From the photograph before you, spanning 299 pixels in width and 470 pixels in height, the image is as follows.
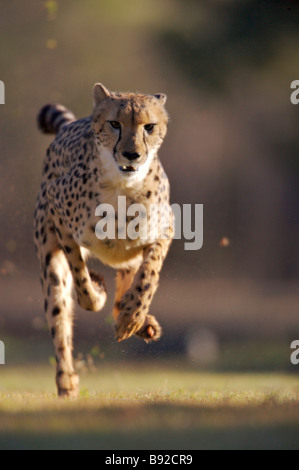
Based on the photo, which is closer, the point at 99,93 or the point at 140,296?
the point at 140,296

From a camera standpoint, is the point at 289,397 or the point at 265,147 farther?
the point at 265,147

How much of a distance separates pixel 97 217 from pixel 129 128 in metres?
0.36

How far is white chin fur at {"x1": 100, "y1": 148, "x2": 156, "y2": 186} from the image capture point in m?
3.48

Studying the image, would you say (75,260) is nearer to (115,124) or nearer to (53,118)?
(115,124)

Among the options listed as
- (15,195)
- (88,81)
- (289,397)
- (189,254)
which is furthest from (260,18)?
(289,397)

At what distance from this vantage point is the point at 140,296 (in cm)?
347

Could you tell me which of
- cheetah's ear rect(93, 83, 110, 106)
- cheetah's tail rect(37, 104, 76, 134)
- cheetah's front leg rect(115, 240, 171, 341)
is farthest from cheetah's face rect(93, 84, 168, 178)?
cheetah's tail rect(37, 104, 76, 134)

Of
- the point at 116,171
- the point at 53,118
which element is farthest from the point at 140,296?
A: the point at 53,118

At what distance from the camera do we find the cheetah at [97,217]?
137 inches

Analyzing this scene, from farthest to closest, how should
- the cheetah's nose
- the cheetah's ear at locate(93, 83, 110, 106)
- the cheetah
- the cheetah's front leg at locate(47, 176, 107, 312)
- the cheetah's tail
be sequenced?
the cheetah's tail
the cheetah's front leg at locate(47, 176, 107, 312)
the cheetah's ear at locate(93, 83, 110, 106)
the cheetah
the cheetah's nose

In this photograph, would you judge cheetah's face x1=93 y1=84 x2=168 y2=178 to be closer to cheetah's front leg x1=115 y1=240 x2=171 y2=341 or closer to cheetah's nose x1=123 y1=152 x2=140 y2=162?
cheetah's nose x1=123 y1=152 x2=140 y2=162

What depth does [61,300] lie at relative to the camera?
388cm

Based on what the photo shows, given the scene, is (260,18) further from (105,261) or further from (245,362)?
(105,261)

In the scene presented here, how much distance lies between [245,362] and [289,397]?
4.61 ft
